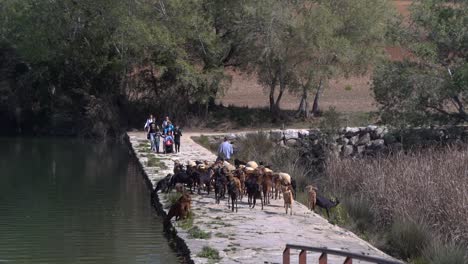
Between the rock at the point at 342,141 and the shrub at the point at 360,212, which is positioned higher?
the rock at the point at 342,141

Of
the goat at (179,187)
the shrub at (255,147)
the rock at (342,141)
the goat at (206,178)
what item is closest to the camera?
the goat at (179,187)

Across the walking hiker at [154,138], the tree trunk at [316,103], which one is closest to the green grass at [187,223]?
the walking hiker at [154,138]

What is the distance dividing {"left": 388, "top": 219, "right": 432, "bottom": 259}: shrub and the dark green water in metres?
4.14

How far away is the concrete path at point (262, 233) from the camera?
1425 centimetres

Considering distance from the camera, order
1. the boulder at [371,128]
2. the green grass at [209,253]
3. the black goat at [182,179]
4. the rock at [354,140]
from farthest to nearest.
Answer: the boulder at [371,128], the rock at [354,140], the black goat at [182,179], the green grass at [209,253]

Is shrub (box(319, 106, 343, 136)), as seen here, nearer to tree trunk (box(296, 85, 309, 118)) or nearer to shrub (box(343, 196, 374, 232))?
tree trunk (box(296, 85, 309, 118))

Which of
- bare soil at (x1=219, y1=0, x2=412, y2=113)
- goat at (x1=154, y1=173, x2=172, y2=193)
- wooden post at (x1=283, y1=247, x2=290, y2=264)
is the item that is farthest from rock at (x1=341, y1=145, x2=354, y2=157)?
wooden post at (x1=283, y1=247, x2=290, y2=264)

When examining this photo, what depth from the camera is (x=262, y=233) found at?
16.1 metres

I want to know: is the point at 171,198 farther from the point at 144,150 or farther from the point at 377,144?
the point at 377,144

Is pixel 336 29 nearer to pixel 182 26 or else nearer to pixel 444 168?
pixel 182 26

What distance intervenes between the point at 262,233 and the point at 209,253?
2.01m

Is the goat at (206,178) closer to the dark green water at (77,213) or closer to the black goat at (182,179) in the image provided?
the black goat at (182,179)

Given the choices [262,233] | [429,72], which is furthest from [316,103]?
[262,233]

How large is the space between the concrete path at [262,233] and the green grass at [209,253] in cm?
8
